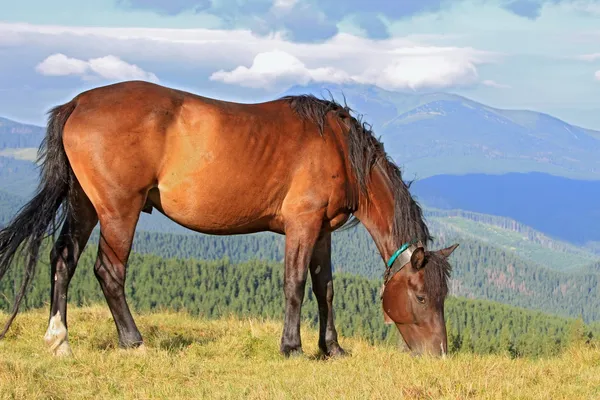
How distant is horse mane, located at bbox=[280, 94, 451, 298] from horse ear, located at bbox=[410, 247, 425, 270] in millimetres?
115

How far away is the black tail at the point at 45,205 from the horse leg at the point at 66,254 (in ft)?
0.75

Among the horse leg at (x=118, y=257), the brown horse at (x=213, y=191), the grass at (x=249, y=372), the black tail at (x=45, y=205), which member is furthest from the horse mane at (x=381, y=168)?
the black tail at (x=45, y=205)

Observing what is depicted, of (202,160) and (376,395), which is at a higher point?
A: (202,160)

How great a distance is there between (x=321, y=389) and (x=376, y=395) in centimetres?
53

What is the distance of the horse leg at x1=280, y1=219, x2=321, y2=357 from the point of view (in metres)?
8.62

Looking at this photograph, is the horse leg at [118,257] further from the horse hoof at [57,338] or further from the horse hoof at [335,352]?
the horse hoof at [335,352]

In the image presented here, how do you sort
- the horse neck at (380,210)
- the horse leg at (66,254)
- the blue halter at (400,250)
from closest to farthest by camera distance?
the horse leg at (66,254)
the blue halter at (400,250)
the horse neck at (380,210)

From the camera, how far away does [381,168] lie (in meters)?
9.23

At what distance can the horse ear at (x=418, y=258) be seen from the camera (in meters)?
8.52

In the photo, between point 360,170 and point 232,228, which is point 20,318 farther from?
point 360,170

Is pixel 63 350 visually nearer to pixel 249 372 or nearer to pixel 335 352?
pixel 249 372

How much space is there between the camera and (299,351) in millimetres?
8734

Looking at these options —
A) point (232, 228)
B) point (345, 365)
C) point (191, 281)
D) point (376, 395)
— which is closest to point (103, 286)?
point (232, 228)

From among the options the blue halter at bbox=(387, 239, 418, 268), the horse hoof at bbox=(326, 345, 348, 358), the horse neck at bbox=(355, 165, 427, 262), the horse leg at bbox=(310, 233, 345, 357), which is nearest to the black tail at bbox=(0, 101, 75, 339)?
the horse leg at bbox=(310, 233, 345, 357)
